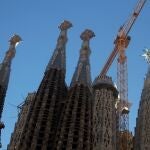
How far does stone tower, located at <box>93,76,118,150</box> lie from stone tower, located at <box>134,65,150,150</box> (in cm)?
376

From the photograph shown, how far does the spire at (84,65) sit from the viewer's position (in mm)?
78188

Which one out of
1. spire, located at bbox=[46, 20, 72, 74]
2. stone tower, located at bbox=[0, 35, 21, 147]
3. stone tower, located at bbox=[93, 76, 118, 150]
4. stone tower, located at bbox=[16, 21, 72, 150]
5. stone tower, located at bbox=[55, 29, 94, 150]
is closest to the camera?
stone tower, located at bbox=[55, 29, 94, 150]

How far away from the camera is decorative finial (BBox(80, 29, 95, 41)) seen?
8969 centimetres

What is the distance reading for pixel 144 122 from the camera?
81.5m

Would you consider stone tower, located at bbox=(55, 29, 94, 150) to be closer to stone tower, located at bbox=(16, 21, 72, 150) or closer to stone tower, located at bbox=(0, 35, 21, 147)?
stone tower, located at bbox=(16, 21, 72, 150)

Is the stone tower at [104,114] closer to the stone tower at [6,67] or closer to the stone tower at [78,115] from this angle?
the stone tower at [78,115]

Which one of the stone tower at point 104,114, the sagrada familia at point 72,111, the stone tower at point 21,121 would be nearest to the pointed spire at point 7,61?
the sagrada familia at point 72,111

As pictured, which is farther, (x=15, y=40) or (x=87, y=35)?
(x=15, y=40)

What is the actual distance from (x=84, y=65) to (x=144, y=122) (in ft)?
41.0

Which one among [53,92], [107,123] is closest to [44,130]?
[53,92]

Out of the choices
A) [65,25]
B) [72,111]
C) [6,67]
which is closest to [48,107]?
[72,111]

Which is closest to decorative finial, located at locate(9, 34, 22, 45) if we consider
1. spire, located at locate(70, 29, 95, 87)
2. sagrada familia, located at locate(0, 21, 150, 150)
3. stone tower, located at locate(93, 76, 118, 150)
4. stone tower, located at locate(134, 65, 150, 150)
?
sagrada familia, located at locate(0, 21, 150, 150)

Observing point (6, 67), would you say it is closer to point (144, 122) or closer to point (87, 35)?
point (87, 35)

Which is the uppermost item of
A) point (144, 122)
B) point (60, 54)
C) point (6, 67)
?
point (60, 54)
